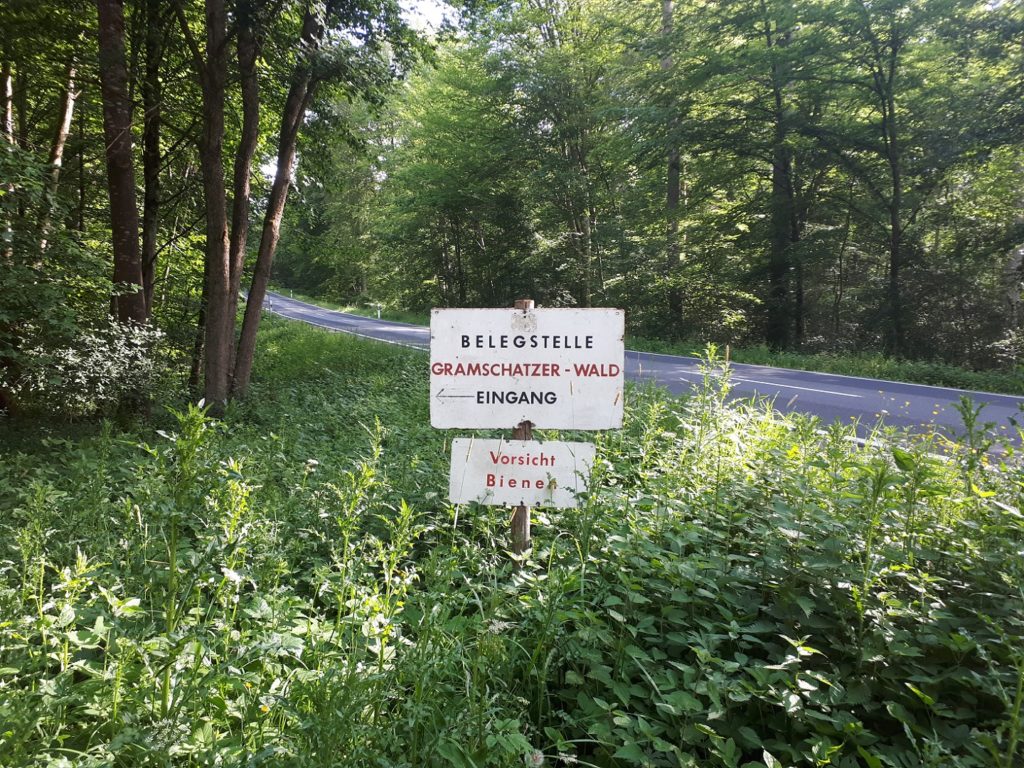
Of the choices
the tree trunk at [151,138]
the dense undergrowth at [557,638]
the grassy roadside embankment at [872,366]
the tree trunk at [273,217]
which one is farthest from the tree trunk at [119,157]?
the grassy roadside embankment at [872,366]

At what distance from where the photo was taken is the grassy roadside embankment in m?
11.8

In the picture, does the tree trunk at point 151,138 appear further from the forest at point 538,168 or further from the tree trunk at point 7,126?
the tree trunk at point 7,126

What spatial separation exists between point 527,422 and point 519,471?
9.8 inches

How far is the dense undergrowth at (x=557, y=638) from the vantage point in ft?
5.40

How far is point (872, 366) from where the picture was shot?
13414 millimetres

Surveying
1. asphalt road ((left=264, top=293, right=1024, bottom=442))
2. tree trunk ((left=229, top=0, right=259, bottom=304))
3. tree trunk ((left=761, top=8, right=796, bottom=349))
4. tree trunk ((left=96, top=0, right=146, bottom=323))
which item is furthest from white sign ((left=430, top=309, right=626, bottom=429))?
tree trunk ((left=761, top=8, right=796, bottom=349))

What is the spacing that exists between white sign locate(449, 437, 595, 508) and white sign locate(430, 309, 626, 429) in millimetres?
118

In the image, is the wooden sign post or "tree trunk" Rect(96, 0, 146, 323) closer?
the wooden sign post

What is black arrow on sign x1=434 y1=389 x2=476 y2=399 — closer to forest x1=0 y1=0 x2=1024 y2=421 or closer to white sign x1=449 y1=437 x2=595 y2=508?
white sign x1=449 y1=437 x2=595 y2=508

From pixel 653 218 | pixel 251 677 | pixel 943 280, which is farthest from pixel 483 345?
pixel 653 218

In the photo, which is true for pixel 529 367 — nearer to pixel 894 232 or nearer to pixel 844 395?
pixel 844 395

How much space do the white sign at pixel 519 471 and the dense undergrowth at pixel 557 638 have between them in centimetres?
17

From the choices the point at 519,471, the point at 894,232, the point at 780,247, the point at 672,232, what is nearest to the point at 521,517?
the point at 519,471

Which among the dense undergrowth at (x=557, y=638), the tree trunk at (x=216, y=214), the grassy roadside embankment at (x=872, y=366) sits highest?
the tree trunk at (x=216, y=214)
